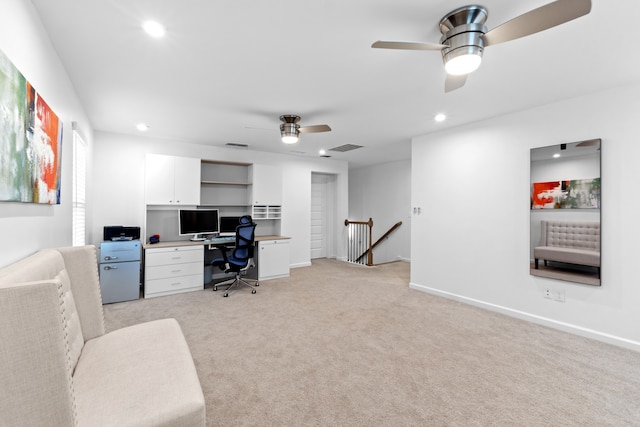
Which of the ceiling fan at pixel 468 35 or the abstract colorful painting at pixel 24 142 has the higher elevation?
the ceiling fan at pixel 468 35

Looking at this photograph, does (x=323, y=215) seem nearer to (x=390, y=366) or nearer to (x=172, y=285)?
(x=172, y=285)

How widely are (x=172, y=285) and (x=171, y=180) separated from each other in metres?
1.71

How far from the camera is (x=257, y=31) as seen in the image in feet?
6.52

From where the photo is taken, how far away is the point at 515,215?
355 centimetres

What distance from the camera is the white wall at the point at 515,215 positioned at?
2801 mm

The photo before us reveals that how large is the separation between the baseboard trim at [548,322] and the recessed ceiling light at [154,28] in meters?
4.51

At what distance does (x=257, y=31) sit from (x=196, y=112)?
198 centimetres

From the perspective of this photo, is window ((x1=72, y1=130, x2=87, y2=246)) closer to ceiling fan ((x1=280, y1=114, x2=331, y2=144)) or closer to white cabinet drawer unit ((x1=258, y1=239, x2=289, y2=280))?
ceiling fan ((x1=280, y1=114, x2=331, y2=144))

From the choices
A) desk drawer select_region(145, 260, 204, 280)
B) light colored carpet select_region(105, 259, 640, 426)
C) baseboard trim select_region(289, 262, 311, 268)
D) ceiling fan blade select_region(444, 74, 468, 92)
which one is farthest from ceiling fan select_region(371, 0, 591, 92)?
baseboard trim select_region(289, 262, 311, 268)

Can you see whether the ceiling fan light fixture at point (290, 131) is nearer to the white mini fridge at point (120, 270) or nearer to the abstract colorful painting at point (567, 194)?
the white mini fridge at point (120, 270)

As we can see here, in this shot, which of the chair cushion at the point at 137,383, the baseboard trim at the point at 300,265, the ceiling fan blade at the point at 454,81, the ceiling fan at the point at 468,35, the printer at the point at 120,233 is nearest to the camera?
the chair cushion at the point at 137,383

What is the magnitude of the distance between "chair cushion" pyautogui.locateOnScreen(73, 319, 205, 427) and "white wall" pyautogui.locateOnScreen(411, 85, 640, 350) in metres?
3.73

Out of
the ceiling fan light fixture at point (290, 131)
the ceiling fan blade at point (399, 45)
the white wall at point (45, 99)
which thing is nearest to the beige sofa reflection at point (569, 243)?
the ceiling fan blade at point (399, 45)

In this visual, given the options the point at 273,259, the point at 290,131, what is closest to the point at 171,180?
the point at 273,259
